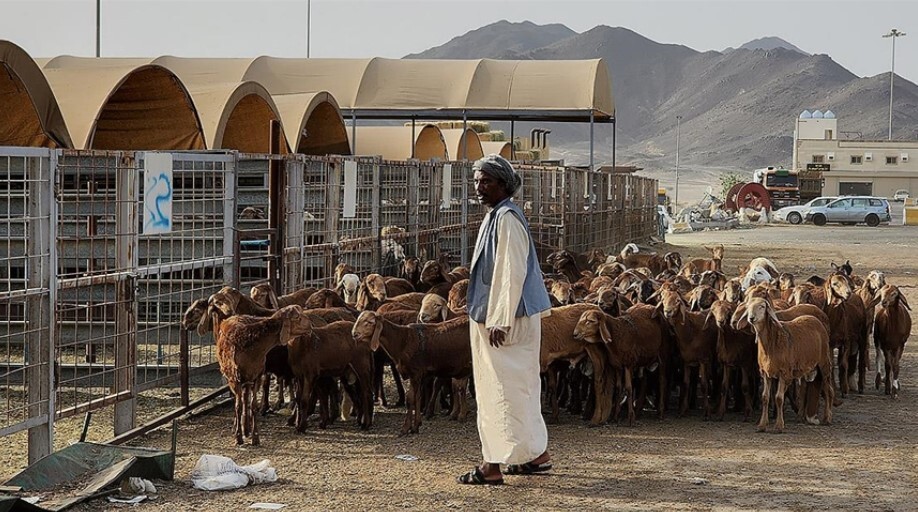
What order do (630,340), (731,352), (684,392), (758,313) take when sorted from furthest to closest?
(684,392) < (731,352) < (630,340) < (758,313)

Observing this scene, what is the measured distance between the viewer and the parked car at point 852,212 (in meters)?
60.0

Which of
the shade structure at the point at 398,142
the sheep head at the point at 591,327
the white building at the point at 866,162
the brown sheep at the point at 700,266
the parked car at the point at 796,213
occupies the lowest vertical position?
the sheep head at the point at 591,327

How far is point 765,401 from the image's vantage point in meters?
10.9

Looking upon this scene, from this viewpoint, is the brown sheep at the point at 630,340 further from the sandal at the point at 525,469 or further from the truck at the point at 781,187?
the truck at the point at 781,187

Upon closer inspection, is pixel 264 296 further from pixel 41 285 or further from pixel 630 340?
pixel 630 340

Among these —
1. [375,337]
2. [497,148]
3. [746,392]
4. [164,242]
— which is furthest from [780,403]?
[497,148]

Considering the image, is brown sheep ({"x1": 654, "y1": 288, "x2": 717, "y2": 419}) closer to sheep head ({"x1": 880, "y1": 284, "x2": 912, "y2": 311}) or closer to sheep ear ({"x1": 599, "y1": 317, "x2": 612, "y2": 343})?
sheep ear ({"x1": 599, "y1": 317, "x2": 612, "y2": 343})

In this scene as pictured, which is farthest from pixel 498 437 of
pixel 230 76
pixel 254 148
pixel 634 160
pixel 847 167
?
pixel 634 160

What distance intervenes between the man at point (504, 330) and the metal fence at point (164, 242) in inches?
106

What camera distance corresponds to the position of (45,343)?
856 centimetres

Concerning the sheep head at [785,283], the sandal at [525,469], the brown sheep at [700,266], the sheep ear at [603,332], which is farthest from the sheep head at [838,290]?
the sandal at [525,469]

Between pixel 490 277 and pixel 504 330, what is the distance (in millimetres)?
394

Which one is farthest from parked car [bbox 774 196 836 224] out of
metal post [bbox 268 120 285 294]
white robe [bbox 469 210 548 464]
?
white robe [bbox 469 210 548 464]

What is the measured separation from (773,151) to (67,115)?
159 metres
